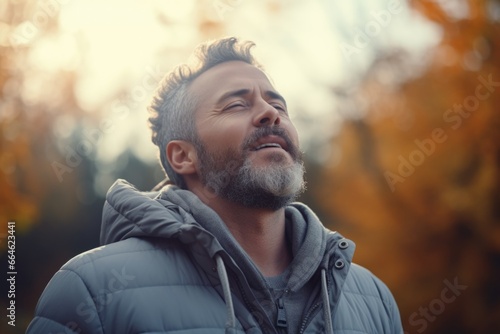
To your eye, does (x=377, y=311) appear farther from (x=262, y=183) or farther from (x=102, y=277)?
(x=102, y=277)

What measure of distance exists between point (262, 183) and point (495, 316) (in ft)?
20.8

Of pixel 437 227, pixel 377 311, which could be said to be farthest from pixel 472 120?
pixel 377 311

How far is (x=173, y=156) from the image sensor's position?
2951mm

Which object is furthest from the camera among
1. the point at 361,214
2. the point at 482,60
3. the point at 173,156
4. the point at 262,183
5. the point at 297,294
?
the point at 361,214

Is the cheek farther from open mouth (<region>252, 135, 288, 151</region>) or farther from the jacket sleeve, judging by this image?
the jacket sleeve

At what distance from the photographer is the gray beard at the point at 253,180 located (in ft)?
8.55

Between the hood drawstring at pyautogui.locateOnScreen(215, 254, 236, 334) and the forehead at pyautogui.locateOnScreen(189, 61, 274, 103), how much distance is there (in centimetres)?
89

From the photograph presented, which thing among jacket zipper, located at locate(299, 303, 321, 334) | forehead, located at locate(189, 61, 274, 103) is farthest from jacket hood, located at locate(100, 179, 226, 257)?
forehead, located at locate(189, 61, 274, 103)

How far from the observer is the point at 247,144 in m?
2.70

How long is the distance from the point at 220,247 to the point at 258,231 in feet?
1.37

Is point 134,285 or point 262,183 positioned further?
point 262,183

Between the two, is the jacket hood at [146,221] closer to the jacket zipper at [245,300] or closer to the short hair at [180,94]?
the jacket zipper at [245,300]

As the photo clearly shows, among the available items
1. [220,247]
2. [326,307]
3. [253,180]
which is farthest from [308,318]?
[253,180]

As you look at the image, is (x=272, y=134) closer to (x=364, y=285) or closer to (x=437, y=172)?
(x=364, y=285)
